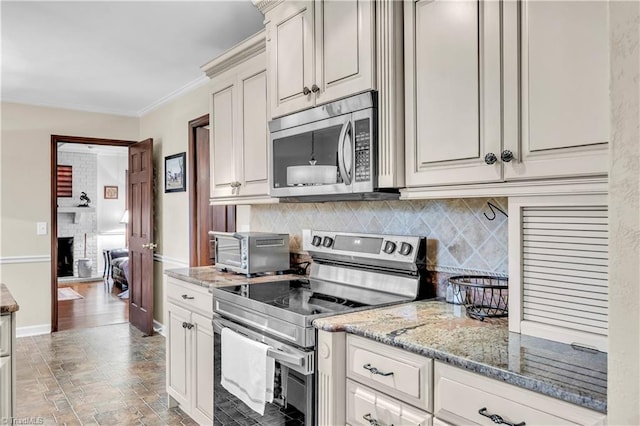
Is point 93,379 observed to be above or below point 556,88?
below

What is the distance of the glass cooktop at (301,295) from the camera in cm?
190

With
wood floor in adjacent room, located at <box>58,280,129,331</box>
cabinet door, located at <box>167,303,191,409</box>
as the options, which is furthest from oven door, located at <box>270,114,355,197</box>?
wood floor in adjacent room, located at <box>58,280,129,331</box>

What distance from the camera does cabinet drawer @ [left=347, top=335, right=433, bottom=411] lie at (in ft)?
4.38

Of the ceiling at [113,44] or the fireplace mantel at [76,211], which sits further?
the fireplace mantel at [76,211]

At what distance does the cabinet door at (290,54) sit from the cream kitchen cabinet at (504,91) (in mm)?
575

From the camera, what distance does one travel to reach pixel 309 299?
2.10 meters

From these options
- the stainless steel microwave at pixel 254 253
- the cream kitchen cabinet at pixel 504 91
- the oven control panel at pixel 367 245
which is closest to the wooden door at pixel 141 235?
the stainless steel microwave at pixel 254 253

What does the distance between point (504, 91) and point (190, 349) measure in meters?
2.14

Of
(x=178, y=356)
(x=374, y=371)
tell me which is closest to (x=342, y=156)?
(x=374, y=371)

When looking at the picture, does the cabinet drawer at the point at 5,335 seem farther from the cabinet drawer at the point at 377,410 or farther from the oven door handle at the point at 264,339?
the cabinet drawer at the point at 377,410

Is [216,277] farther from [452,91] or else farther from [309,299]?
[452,91]

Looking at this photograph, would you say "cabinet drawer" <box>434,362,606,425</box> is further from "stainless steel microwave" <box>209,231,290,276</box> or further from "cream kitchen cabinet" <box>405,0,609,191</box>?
"stainless steel microwave" <box>209,231,290,276</box>

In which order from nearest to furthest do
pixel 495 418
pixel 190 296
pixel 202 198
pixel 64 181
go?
pixel 495 418 → pixel 190 296 → pixel 202 198 → pixel 64 181

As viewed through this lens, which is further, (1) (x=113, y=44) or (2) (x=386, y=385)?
(1) (x=113, y=44)
